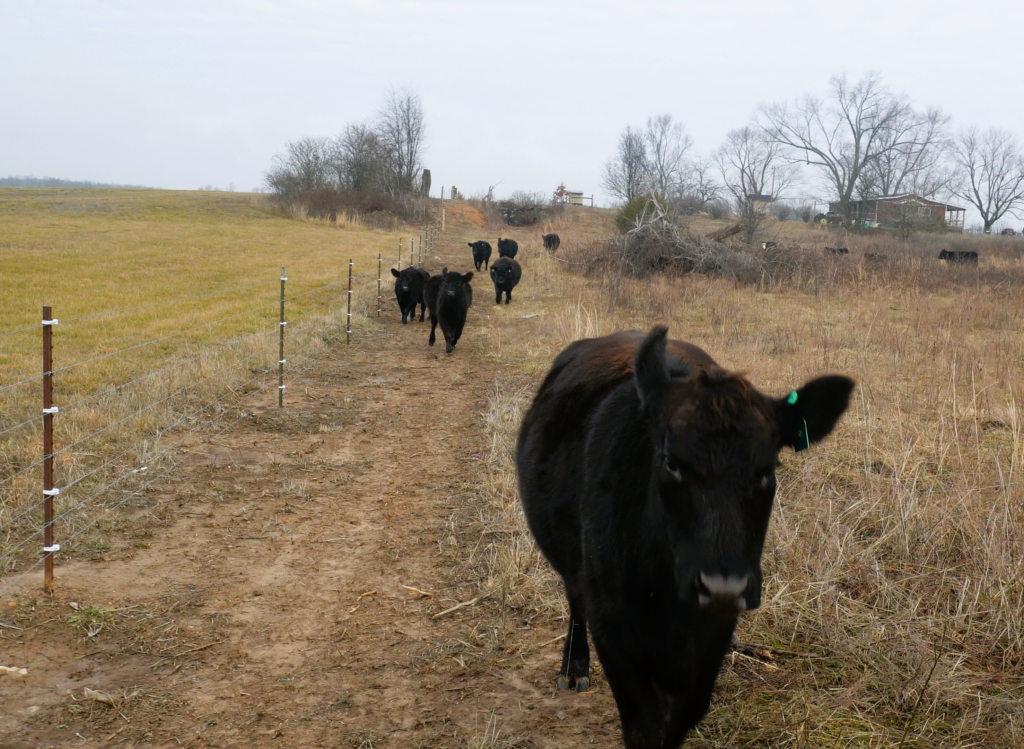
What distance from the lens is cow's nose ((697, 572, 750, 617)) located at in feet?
6.99

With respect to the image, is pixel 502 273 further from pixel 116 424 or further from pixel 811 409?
pixel 811 409

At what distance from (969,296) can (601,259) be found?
10204mm

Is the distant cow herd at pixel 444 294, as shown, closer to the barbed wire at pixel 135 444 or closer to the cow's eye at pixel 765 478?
the barbed wire at pixel 135 444

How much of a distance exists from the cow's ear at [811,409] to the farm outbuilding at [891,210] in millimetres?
52730

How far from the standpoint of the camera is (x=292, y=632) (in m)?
4.41

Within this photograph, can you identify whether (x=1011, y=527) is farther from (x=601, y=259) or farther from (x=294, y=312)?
(x=601, y=259)

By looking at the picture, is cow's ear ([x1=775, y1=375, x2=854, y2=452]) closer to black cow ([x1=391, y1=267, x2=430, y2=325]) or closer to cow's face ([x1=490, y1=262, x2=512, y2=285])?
black cow ([x1=391, y1=267, x2=430, y2=325])

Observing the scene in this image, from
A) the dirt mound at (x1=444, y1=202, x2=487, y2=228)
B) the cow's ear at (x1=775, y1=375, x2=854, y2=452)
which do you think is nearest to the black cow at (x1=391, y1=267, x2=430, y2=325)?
the cow's ear at (x1=775, y1=375, x2=854, y2=452)

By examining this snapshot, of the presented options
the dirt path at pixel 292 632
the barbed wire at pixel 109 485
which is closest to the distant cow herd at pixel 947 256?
the barbed wire at pixel 109 485

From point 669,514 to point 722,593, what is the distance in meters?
0.31

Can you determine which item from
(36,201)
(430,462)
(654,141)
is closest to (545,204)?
(654,141)

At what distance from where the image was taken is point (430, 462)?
24.8 ft

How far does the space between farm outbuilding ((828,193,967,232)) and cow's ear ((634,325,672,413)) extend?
53.0 meters

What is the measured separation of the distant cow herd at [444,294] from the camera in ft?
44.7
